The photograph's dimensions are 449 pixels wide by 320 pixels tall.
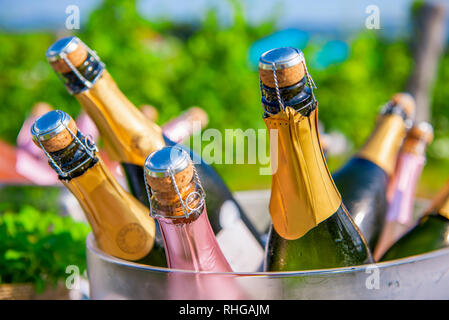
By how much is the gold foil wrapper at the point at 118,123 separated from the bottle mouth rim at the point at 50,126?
10cm

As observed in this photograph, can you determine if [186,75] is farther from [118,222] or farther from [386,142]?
[118,222]

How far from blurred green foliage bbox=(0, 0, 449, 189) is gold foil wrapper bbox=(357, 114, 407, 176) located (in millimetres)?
698

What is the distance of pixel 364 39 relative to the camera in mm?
1986

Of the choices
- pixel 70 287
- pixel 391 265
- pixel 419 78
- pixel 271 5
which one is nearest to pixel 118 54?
pixel 271 5

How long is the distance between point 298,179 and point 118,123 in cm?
23

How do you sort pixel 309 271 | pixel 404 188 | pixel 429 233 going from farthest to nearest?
pixel 404 188 < pixel 429 233 < pixel 309 271

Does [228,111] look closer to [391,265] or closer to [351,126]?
[351,126]

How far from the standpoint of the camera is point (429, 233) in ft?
1.80

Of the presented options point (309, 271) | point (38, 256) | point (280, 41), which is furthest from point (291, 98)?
point (280, 41)

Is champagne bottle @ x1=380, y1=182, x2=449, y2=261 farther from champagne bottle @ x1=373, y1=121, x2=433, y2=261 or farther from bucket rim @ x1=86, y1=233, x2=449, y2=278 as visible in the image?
bucket rim @ x1=86, y1=233, x2=449, y2=278

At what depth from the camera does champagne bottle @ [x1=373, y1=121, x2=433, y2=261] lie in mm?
656

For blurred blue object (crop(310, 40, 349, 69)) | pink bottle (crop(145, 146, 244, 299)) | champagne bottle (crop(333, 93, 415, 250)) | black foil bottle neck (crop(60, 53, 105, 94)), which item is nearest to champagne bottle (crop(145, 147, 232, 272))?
pink bottle (crop(145, 146, 244, 299))

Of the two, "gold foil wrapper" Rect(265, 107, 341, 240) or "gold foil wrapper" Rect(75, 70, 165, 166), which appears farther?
"gold foil wrapper" Rect(75, 70, 165, 166)

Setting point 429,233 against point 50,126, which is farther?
point 429,233
